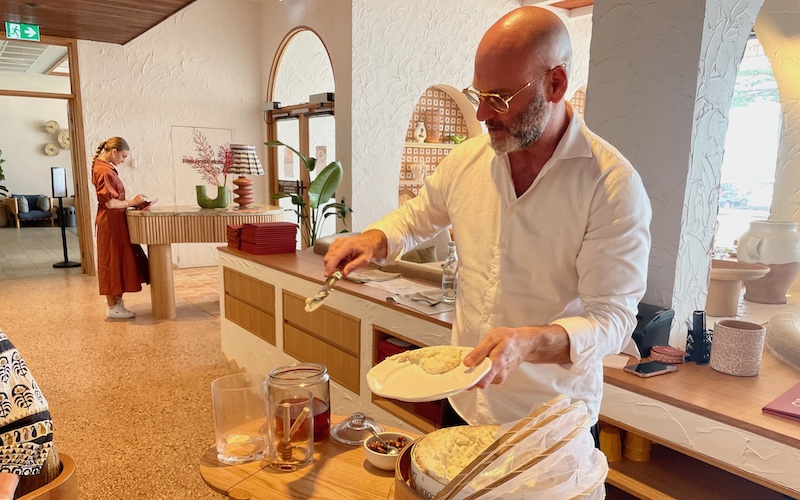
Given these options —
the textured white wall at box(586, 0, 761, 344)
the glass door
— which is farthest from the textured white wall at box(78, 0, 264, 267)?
the textured white wall at box(586, 0, 761, 344)

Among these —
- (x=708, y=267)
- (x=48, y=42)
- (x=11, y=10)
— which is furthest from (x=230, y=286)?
(x=48, y=42)

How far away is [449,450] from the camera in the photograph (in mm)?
943

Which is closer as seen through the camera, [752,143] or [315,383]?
[315,383]

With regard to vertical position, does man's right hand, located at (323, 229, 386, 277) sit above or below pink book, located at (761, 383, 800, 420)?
above

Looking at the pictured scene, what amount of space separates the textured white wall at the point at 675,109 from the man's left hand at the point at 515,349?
3.88 ft

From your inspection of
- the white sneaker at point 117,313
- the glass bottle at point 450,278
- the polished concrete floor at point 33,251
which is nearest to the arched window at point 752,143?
the glass bottle at point 450,278

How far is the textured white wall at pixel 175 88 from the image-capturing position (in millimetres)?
6742

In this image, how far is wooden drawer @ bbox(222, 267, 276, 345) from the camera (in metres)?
3.30

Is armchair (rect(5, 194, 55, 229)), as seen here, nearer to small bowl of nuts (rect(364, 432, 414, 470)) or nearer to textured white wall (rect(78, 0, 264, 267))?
textured white wall (rect(78, 0, 264, 267))

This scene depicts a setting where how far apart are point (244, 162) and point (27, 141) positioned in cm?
1014

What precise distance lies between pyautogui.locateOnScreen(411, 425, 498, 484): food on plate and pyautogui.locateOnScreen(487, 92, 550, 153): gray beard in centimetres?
62

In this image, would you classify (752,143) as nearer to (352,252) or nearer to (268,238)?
(268,238)

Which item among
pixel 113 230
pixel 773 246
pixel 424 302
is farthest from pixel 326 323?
pixel 113 230

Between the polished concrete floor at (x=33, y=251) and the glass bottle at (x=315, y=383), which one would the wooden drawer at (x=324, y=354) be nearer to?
the glass bottle at (x=315, y=383)
